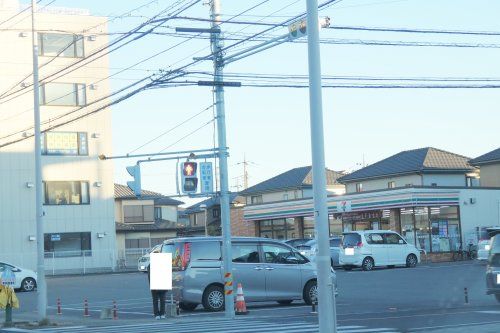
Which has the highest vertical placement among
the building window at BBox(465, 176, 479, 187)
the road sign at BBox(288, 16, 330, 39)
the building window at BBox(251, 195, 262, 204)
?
the building window at BBox(251, 195, 262, 204)

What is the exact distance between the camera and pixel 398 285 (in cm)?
3084

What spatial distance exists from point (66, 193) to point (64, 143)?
321cm

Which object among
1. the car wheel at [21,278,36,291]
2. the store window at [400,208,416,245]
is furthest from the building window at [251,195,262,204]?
the car wheel at [21,278,36,291]

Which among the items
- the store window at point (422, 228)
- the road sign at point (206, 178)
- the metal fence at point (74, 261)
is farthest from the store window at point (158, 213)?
the road sign at point (206, 178)

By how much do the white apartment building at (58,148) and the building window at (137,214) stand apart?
17726 mm

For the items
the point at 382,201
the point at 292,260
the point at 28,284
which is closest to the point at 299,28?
the point at 292,260

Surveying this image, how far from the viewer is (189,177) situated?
73.0 feet

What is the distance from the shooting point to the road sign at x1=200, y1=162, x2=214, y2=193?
22.3m

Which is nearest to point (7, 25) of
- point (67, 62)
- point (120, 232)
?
point (67, 62)

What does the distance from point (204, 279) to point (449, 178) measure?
120 feet

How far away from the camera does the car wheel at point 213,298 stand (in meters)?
23.1

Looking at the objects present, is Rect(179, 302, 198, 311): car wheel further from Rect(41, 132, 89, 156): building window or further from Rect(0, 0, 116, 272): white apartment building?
Rect(41, 132, 89, 156): building window

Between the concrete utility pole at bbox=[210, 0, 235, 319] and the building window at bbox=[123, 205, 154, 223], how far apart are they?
53991mm

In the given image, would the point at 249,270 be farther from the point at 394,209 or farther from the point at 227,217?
the point at 394,209
